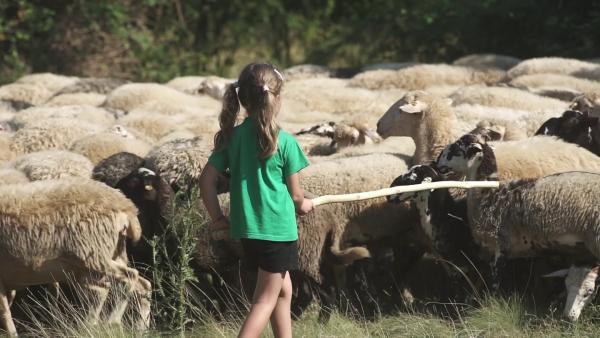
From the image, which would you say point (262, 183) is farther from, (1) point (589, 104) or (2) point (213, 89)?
(2) point (213, 89)

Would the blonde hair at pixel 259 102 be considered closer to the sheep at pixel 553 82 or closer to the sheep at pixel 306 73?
the sheep at pixel 553 82

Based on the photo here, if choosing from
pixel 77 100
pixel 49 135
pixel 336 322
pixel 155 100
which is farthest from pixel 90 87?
pixel 336 322

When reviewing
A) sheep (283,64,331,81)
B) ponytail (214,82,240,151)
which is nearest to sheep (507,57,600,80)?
sheep (283,64,331,81)

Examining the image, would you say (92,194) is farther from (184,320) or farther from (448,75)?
(448,75)

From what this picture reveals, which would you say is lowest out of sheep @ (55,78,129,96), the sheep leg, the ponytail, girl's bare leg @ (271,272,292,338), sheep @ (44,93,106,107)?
the sheep leg

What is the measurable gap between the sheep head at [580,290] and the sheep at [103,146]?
4364mm

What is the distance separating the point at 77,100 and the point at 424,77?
14.7ft

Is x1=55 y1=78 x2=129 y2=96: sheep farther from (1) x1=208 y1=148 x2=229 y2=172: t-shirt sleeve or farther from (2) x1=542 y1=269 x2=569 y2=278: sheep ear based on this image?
(1) x1=208 y1=148 x2=229 y2=172: t-shirt sleeve

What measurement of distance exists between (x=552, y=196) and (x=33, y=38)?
16.2 meters

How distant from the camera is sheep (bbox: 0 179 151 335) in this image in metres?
6.49

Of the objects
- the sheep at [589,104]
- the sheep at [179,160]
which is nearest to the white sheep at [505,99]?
the sheep at [589,104]

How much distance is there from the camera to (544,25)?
18.4 metres

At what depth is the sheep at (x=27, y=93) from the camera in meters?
14.5

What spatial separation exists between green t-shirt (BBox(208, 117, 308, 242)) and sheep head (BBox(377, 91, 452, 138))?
3.36 meters
